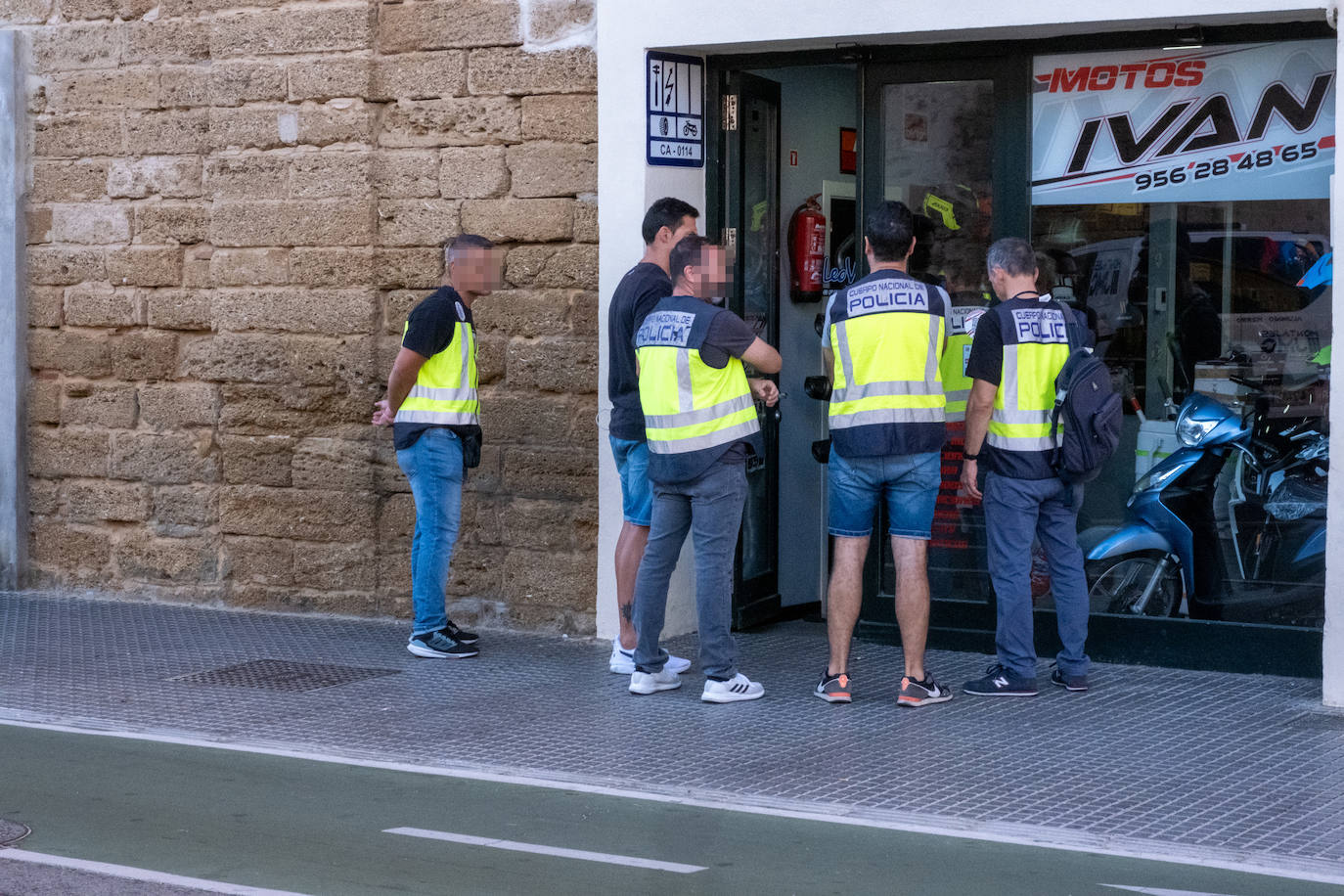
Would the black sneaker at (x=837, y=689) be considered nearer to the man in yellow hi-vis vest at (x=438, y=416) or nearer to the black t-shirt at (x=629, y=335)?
the black t-shirt at (x=629, y=335)

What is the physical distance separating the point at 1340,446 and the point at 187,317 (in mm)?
6142

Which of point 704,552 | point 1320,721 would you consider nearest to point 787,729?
point 704,552

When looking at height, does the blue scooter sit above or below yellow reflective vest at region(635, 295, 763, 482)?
A: below

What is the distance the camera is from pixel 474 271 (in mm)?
8586

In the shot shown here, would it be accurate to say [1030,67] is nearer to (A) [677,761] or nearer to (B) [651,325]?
(B) [651,325]

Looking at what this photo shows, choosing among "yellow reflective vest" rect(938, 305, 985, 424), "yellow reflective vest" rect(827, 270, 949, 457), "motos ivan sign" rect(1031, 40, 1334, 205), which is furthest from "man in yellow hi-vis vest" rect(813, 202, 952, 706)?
"motos ivan sign" rect(1031, 40, 1334, 205)

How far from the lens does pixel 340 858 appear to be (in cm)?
535

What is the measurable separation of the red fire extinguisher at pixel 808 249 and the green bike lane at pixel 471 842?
405cm

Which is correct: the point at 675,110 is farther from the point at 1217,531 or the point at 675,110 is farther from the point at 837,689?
the point at 1217,531

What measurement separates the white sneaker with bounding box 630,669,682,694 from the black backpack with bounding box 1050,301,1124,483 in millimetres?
1872

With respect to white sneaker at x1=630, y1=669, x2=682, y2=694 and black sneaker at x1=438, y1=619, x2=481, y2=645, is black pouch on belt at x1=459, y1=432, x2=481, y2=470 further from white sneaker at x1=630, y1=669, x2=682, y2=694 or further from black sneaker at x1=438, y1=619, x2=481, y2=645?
white sneaker at x1=630, y1=669, x2=682, y2=694

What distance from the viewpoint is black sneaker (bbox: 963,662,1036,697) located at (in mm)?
7719

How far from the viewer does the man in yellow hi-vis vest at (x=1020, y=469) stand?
749 centimetres

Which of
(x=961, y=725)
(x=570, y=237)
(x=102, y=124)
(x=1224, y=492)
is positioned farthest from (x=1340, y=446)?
(x=102, y=124)
